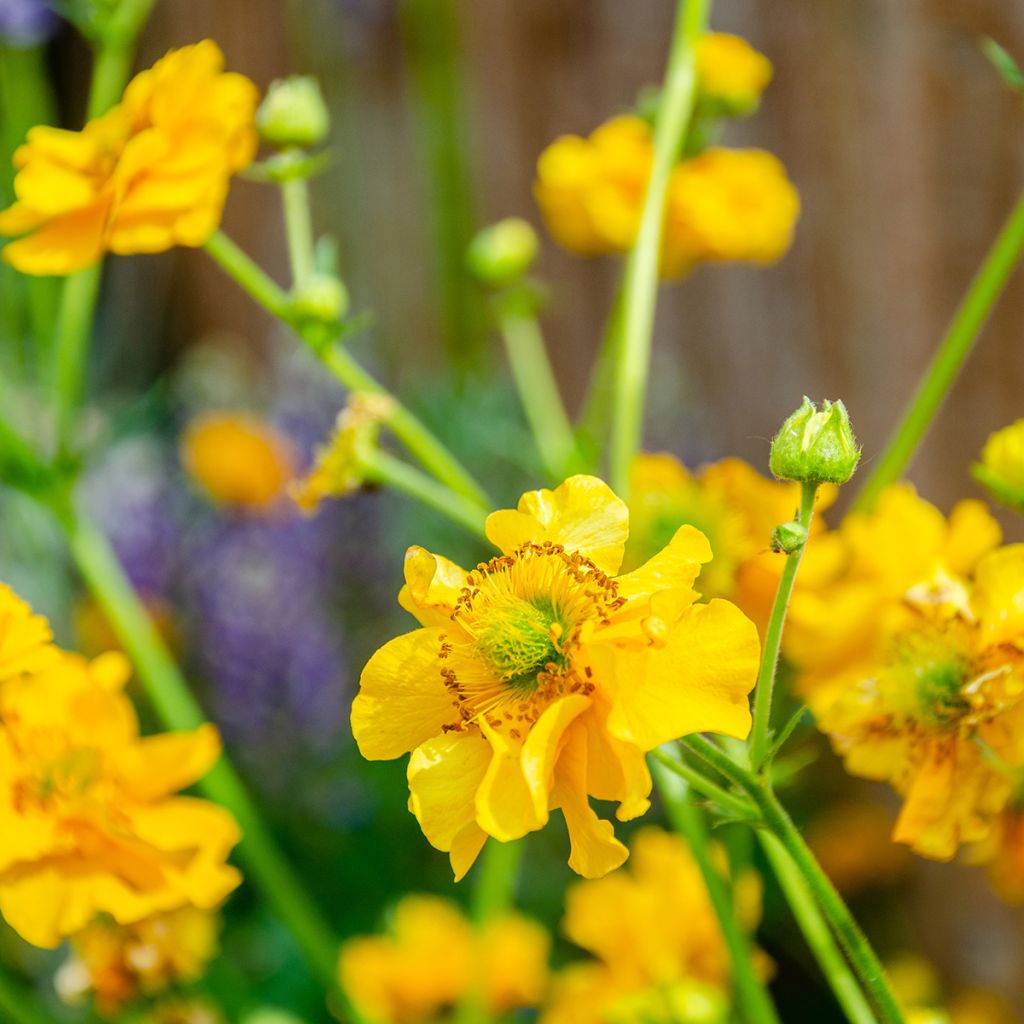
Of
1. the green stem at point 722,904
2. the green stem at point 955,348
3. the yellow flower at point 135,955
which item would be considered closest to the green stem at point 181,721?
the yellow flower at point 135,955

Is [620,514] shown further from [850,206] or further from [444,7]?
[444,7]

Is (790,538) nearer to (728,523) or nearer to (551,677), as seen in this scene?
(551,677)

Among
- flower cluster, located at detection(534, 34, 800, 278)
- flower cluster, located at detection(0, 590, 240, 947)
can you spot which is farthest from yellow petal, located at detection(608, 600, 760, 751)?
flower cluster, located at detection(534, 34, 800, 278)

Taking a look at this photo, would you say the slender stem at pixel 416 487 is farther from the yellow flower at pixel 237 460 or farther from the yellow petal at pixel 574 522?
the yellow flower at pixel 237 460

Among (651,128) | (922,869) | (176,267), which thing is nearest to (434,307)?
(176,267)

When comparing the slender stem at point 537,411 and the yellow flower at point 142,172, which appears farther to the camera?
the slender stem at point 537,411

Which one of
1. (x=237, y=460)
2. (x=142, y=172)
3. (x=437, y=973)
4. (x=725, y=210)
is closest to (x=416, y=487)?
(x=142, y=172)

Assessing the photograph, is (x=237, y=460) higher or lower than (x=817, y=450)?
lower
